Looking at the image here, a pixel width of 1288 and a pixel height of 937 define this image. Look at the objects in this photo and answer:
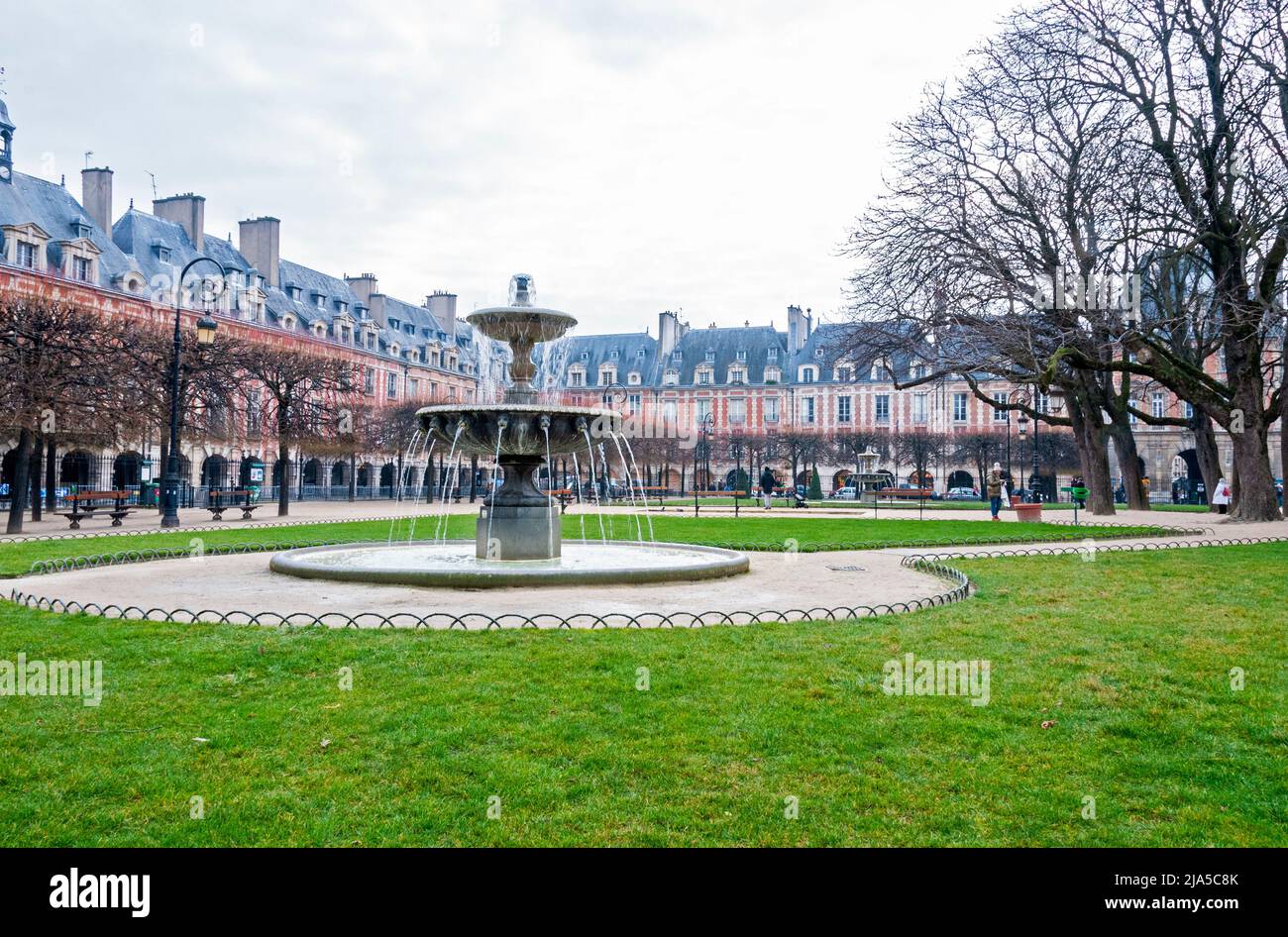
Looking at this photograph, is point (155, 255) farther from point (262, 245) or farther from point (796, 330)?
Result: point (796, 330)

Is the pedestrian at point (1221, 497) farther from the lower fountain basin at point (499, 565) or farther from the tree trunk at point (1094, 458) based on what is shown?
the lower fountain basin at point (499, 565)

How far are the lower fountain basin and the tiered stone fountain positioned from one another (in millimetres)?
14

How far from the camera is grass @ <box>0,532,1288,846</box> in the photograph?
3.65 meters

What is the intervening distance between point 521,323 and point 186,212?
45901mm

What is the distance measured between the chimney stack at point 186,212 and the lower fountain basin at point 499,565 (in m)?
42.4

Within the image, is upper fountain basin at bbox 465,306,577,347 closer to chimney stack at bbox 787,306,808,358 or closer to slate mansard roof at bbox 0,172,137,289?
slate mansard roof at bbox 0,172,137,289

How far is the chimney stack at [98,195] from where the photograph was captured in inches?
1784

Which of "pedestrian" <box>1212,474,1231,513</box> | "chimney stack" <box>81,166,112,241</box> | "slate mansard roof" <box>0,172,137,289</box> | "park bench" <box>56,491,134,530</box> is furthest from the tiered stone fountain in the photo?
"chimney stack" <box>81,166,112,241</box>

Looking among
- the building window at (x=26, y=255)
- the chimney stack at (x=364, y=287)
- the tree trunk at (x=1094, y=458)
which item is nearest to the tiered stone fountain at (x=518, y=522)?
the tree trunk at (x=1094, y=458)
